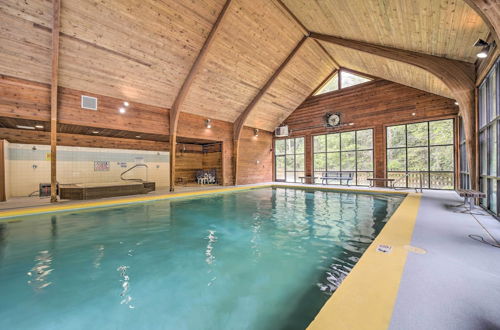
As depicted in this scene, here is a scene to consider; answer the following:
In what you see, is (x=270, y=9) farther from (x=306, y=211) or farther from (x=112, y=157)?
Answer: (x=112, y=157)

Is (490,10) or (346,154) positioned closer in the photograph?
(490,10)

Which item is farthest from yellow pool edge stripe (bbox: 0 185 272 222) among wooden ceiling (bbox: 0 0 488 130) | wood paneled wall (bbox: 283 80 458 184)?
wood paneled wall (bbox: 283 80 458 184)

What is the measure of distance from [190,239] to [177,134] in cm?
621

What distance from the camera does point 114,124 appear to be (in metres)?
6.97

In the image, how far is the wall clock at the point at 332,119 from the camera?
10494 mm

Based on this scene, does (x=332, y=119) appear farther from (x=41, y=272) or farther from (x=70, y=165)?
(x=70, y=165)

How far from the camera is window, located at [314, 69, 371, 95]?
1006 cm

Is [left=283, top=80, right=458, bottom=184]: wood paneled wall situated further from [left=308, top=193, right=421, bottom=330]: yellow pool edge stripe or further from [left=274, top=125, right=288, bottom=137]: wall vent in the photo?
[left=308, top=193, right=421, bottom=330]: yellow pool edge stripe

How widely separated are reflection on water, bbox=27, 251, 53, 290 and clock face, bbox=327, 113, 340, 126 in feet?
35.9

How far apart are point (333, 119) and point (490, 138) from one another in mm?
6745

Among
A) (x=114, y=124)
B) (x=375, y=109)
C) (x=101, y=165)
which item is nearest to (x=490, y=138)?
(x=375, y=109)

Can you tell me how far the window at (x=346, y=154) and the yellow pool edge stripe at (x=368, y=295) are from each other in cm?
824

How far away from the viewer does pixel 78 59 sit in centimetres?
564

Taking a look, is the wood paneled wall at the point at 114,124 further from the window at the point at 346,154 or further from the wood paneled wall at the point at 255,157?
the window at the point at 346,154
